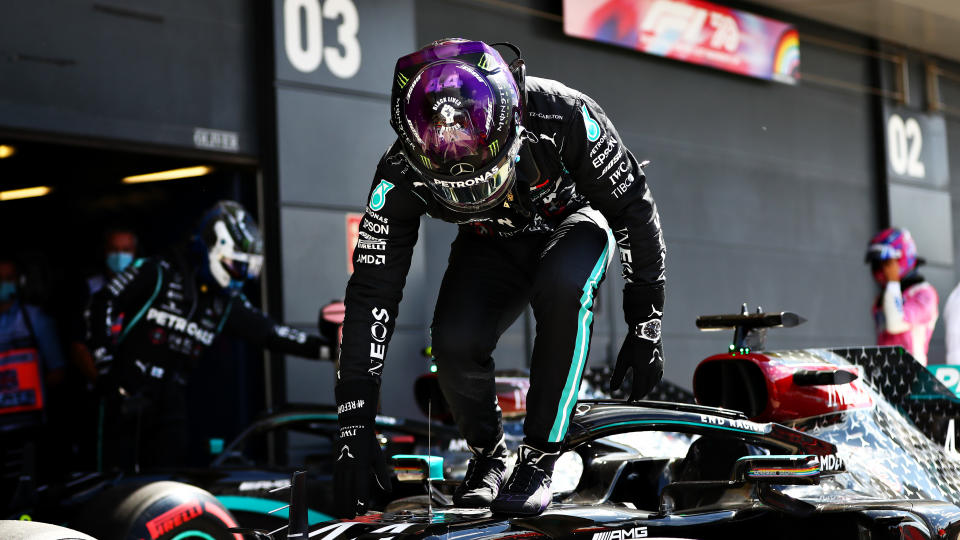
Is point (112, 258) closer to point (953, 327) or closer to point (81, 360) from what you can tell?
point (81, 360)

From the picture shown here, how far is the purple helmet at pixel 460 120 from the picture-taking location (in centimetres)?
275

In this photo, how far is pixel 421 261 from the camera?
8.72 metres

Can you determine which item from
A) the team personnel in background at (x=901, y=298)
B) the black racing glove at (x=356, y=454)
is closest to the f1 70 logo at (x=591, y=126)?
the black racing glove at (x=356, y=454)

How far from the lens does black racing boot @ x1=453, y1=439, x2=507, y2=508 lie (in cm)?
299

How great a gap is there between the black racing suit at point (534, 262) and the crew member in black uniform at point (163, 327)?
305 centimetres

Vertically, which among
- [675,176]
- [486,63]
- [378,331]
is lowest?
[378,331]

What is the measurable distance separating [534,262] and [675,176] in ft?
26.5

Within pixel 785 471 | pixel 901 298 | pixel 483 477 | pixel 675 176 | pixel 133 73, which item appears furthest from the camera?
pixel 675 176

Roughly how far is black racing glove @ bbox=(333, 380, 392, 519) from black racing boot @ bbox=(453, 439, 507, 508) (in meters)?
0.25

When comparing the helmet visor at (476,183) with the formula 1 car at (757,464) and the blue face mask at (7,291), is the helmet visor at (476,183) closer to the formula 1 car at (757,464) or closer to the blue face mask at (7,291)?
the formula 1 car at (757,464)

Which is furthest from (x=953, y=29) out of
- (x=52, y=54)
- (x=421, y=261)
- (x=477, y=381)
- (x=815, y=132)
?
(x=477, y=381)

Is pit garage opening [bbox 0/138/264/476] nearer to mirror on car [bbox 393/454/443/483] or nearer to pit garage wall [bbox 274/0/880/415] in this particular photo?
pit garage wall [bbox 274/0/880/415]

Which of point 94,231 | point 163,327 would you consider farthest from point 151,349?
point 94,231

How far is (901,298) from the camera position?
7438 millimetres
